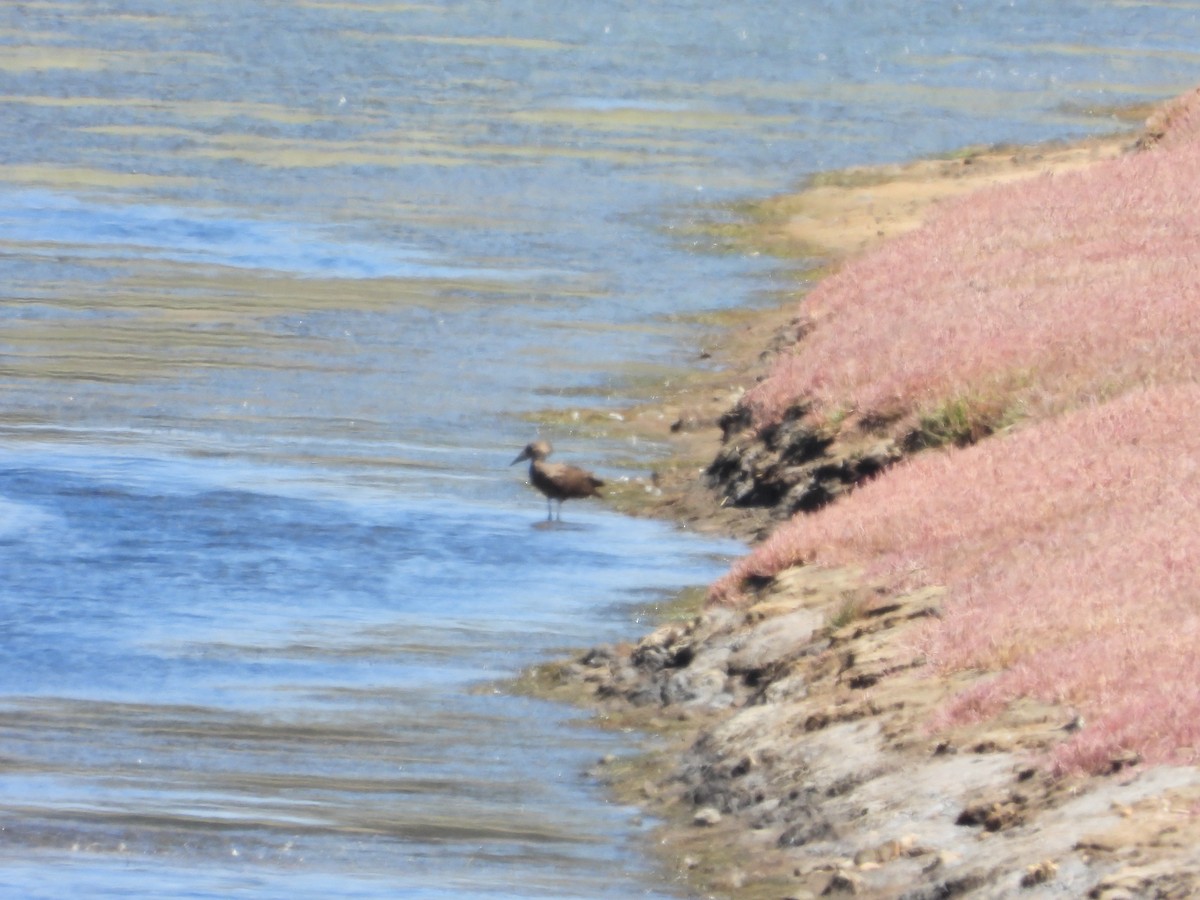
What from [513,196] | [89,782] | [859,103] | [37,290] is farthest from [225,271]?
[859,103]

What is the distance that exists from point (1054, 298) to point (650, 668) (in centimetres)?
667

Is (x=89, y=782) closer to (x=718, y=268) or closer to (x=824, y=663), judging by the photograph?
(x=824, y=663)

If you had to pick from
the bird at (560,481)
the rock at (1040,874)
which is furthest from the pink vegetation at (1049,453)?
the bird at (560,481)

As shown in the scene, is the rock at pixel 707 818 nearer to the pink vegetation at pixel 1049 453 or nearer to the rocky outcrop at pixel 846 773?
the rocky outcrop at pixel 846 773

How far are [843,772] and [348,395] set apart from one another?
13.2m

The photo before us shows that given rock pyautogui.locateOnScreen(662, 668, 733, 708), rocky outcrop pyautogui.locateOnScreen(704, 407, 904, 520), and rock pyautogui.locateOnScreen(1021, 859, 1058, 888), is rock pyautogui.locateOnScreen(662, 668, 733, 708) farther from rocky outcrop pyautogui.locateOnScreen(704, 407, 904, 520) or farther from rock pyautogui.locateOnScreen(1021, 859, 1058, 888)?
rock pyautogui.locateOnScreen(1021, 859, 1058, 888)

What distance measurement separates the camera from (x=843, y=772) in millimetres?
12289

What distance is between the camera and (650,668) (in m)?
15.4

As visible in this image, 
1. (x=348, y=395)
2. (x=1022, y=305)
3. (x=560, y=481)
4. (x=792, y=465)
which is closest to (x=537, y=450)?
(x=560, y=481)

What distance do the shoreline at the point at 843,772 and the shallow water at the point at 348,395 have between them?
0.38 meters

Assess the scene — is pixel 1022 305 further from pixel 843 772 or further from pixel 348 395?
pixel 843 772

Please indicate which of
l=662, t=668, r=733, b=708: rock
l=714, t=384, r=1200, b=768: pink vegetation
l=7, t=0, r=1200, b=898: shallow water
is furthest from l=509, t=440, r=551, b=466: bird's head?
l=662, t=668, r=733, b=708: rock

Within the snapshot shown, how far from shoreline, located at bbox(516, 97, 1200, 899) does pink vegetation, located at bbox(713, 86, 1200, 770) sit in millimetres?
242

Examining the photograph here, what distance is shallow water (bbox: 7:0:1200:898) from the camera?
12.8 meters
